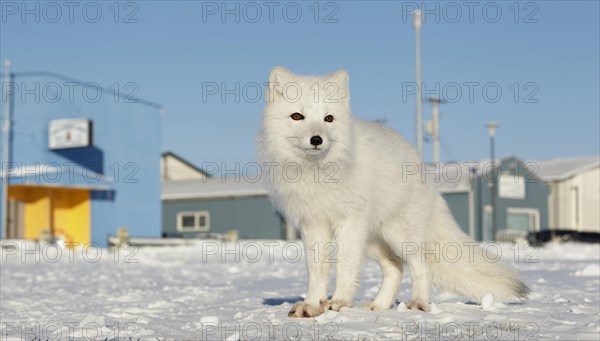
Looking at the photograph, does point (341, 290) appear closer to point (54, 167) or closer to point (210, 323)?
point (210, 323)

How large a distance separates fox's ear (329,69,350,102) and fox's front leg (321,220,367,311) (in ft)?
3.21

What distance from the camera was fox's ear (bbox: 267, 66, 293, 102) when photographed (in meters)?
5.97

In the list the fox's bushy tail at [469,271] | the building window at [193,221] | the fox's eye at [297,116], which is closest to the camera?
the fox's eye at [297,116]

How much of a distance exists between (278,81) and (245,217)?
3516 centimetres

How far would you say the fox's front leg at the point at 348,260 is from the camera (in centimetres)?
604

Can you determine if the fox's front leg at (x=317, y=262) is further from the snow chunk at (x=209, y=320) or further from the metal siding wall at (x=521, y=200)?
the metal siding wall at (x=521, y=200)

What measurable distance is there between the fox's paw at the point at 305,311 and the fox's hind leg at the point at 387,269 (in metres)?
0.85

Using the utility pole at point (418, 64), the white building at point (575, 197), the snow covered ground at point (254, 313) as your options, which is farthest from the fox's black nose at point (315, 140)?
the white building at point (575, 197)

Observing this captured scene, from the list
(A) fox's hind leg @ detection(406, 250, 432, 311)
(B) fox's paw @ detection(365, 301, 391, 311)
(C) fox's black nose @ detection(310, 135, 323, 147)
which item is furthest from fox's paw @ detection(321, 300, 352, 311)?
(C) fox's black nose @ detection(310, 135, 323, 147)

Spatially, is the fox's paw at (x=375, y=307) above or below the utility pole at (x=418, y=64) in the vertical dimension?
below

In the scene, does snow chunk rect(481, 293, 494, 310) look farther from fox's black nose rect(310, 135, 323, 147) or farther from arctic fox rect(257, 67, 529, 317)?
fox's black nose rect(310, 135, 323, 147)

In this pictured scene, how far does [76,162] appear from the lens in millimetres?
32031

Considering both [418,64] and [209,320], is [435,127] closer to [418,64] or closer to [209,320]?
[418,64]

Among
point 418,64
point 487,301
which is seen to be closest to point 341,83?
point 487,301
